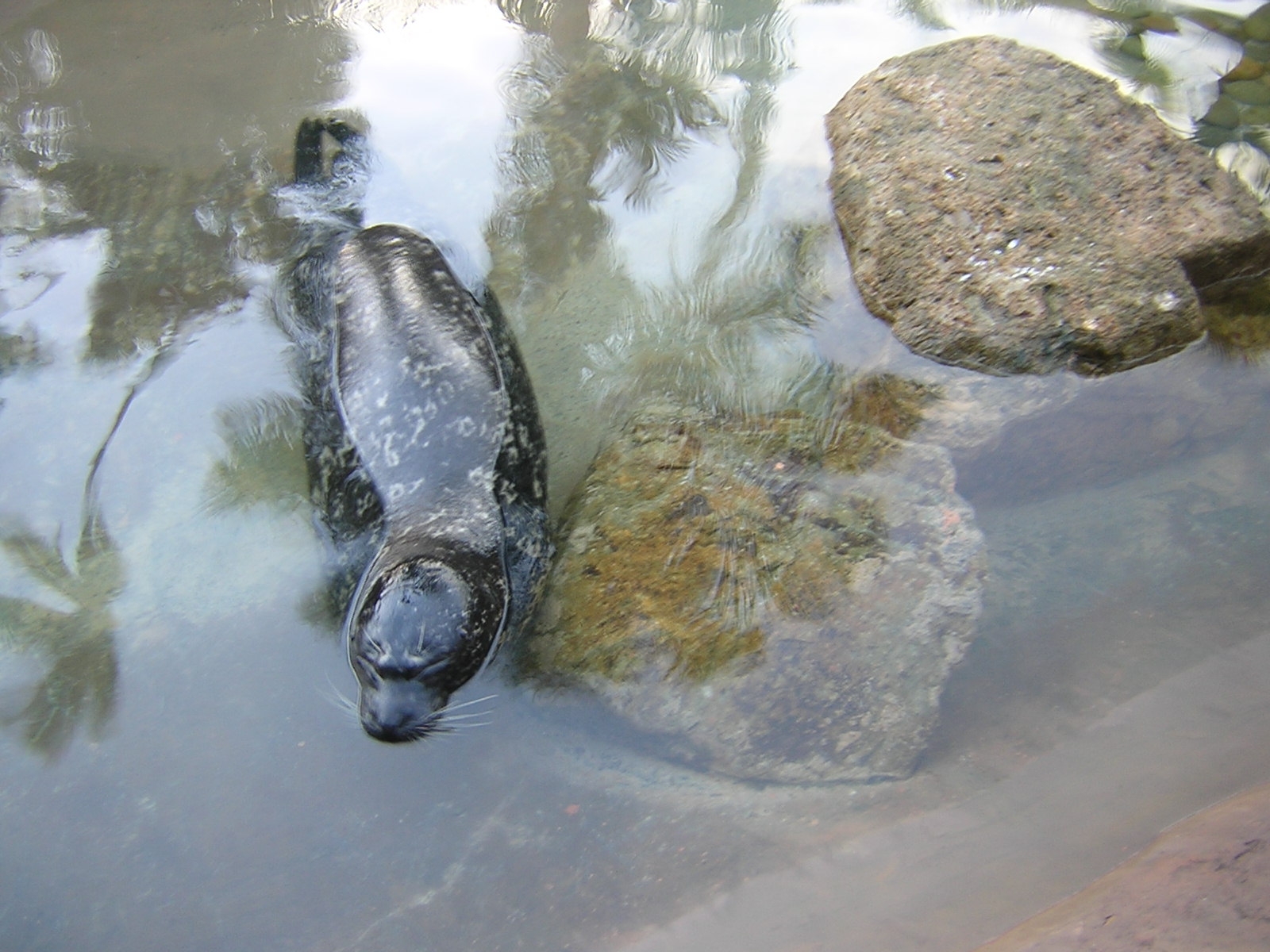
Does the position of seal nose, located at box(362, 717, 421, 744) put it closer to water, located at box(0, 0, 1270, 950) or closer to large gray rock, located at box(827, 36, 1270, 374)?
water, located at box(0, 0, 1270, 950)

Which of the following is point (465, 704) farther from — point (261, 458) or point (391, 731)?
point (261, 458)

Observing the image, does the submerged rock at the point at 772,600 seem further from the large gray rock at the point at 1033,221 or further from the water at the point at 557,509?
the large gray rock at the point at 1033,221

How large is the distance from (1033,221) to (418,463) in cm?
275

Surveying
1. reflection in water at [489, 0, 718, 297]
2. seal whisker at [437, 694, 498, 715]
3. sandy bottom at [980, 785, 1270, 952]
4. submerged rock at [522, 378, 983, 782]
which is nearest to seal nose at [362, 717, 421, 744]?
seal whisker at [437, 694, 498, 715]

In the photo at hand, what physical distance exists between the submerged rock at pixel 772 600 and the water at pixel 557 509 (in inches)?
5.6

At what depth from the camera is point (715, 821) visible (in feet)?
8.51

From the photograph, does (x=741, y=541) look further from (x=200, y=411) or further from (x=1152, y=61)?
(x=1152, y=61)

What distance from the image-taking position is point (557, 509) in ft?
11.0

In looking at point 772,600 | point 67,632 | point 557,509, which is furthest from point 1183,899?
point 67,632

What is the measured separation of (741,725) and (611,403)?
158 centimetres

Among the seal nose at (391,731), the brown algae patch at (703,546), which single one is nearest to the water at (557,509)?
the seal nose at (391,731)

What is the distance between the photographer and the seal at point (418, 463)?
2.69 metres

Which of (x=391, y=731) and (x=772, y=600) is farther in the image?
(x=772, y=600)

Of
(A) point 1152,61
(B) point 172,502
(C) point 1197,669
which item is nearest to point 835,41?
(A) point 1152,61
